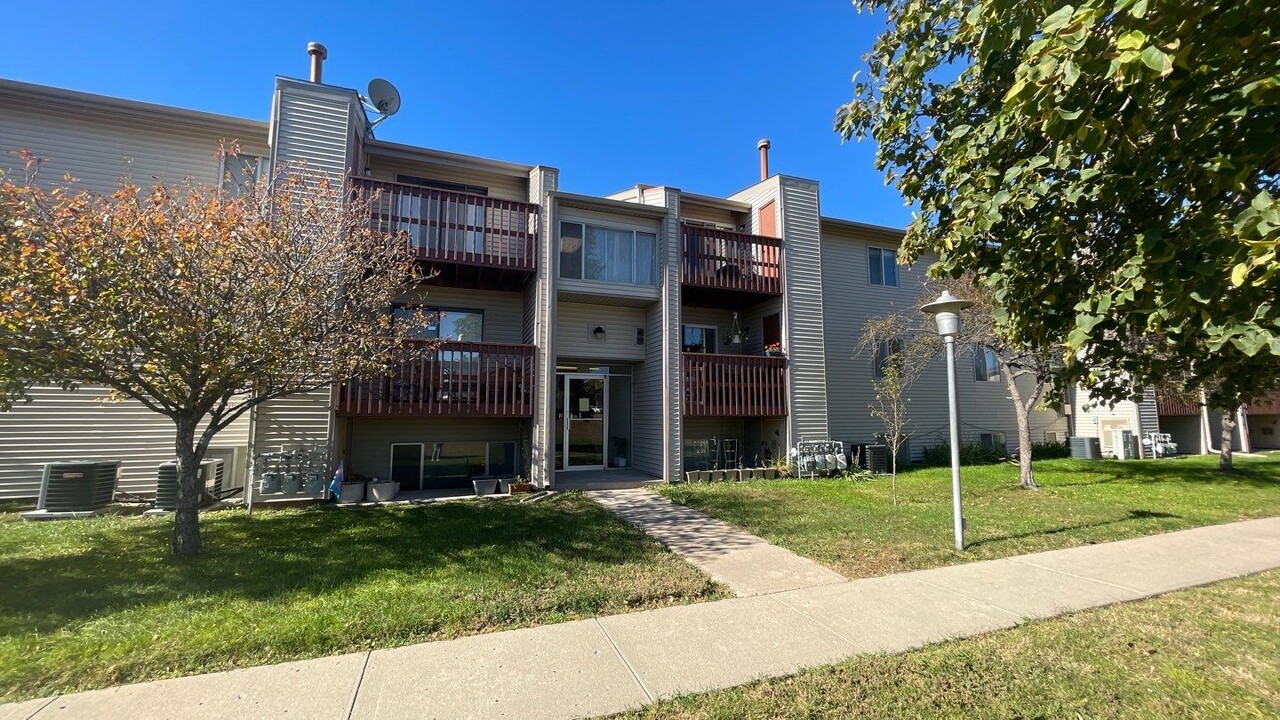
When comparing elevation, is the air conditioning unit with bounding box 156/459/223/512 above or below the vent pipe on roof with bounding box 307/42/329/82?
below

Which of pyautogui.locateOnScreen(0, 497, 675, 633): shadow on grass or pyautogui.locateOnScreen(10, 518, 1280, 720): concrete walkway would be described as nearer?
pyautogui.locateOnScreen(10, 518, 1280, 720): concrete walkway

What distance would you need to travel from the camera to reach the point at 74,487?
26.8ft

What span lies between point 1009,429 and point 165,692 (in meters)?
21.8

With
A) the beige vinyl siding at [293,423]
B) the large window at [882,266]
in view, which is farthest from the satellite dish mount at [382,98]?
the large window at [882,266]

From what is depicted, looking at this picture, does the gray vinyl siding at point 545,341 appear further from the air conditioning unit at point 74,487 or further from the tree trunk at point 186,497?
the air conditioning unit at point 74,487

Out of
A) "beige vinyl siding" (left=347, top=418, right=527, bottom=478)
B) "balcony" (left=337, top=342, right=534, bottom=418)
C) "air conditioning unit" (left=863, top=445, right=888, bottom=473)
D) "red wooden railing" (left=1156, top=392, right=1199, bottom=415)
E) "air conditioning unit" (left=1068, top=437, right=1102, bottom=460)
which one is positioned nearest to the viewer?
"balcony" (left=337, top=342, right=534, bottom=418)

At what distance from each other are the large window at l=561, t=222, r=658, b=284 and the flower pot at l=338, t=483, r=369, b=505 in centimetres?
583

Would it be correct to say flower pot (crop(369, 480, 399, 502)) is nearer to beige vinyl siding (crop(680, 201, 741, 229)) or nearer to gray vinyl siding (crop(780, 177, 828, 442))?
gray vinyl siding (crop(780, 177, 828, 442))

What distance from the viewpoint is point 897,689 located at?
3.41 metres

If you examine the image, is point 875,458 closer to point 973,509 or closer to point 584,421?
point 973,509

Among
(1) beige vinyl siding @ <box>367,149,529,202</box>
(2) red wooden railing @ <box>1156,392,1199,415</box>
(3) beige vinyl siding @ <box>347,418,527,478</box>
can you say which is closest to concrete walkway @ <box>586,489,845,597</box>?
(3) beige vinyl siding @ <box>347,418,527,478</box>

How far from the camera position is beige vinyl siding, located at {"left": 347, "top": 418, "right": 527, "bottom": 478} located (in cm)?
1134

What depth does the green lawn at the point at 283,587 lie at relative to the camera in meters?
3.87

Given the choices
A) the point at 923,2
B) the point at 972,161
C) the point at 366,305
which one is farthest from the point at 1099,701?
the point at 366,305
